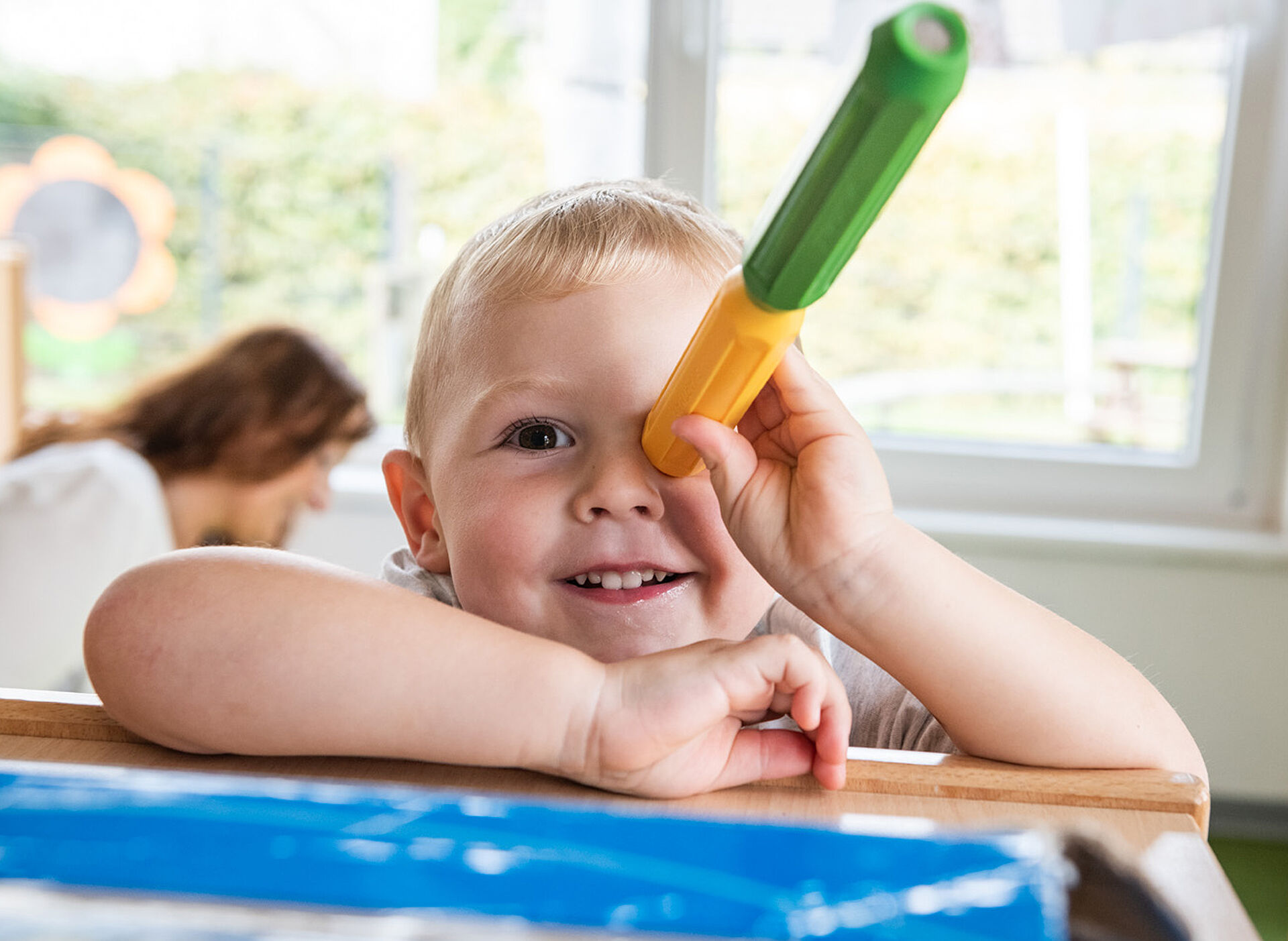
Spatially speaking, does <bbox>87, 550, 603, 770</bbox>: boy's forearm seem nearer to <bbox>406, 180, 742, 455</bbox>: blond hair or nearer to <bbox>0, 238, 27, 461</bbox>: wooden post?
<bbox>406, 180, 742, 455</bbox>: blond hair

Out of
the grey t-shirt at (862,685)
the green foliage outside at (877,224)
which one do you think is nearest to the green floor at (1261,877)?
the green foliage outside at (877,224)

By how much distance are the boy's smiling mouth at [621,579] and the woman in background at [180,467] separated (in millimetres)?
1127

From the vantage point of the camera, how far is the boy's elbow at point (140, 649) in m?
0.43

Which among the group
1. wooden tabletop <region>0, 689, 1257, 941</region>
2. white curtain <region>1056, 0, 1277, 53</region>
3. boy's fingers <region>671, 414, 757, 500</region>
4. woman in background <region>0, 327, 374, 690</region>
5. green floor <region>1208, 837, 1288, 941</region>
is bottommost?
green floor <region>1208, 837, 1288, 941</region>

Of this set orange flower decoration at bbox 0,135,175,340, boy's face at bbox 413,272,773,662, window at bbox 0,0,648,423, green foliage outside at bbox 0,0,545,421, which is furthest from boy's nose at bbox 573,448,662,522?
orange flower decoration at bbox 0,135,175,340

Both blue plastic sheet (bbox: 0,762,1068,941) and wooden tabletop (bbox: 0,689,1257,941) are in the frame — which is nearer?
blue plastic sheet (bbox: 0,762,1068,941)

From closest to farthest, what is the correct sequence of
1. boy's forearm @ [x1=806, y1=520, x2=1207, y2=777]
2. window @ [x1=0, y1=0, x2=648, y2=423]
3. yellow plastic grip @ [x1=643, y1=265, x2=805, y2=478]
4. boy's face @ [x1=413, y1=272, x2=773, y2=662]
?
yellow plastic grip @ [x1=643, y1=265, x2=805, y2=478] < boy's forearm @ [x1=806, y1=520, x2=1207, y2=777] < boy's face @ [x1=413, y1=272, x2=773, y2=662] < window @ [x1=0, y1=0, x2=648, y2=423]

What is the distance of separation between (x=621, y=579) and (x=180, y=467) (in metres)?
1.39

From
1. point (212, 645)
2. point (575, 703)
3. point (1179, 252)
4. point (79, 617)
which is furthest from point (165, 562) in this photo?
point (1179, 252)

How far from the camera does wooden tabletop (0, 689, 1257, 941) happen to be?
1.32ft

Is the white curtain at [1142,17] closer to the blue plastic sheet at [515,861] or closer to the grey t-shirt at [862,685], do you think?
the grey t-shirt at [862,685]

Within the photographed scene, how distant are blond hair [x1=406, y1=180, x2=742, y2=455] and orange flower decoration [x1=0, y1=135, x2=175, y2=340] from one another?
2.00m

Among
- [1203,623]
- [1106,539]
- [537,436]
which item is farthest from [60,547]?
[1203,623]

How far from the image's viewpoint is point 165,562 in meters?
0.48
